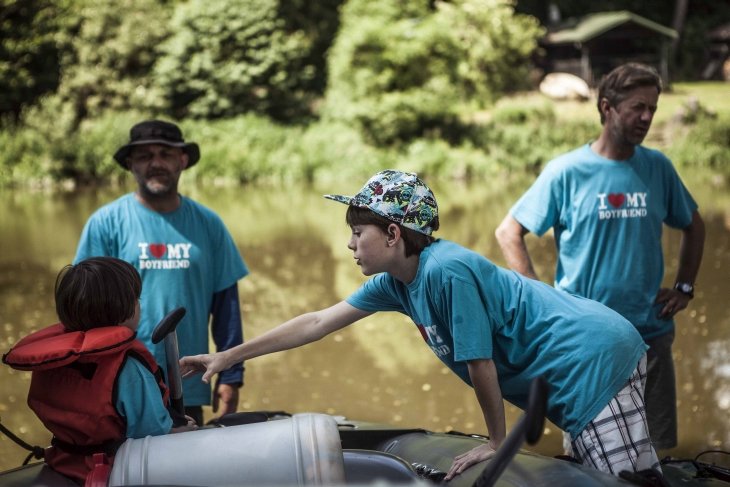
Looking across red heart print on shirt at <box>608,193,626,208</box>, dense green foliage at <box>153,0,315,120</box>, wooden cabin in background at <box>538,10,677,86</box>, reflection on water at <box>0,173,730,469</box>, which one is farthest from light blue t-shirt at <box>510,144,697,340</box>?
wooden cabin in background at <box>538,10,677,86</box>

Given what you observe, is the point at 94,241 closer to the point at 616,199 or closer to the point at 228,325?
the point at 228,325

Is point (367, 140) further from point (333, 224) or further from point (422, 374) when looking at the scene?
point (422, 374)

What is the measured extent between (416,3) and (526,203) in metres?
29.4

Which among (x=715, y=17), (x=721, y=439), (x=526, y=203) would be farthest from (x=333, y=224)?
(x=715, y=17)

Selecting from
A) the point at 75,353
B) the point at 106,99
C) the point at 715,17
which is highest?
the point at 715,17

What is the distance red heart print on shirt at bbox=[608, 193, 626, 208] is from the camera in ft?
12.1

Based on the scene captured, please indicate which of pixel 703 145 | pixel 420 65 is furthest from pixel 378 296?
pixel 420 65

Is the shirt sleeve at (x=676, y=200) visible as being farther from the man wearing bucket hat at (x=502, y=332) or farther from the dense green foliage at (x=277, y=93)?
the dense green foliage at (x=277, y=93)

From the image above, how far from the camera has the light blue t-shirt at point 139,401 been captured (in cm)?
239

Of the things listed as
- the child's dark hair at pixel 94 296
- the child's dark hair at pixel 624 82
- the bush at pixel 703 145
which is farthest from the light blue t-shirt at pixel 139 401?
the bush at pixel 703 145

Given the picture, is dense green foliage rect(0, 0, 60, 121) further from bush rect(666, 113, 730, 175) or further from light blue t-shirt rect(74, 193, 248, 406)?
light blue t-shirt rect(74, 193, 248, 406)

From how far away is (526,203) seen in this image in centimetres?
384

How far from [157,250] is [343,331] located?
483 cm

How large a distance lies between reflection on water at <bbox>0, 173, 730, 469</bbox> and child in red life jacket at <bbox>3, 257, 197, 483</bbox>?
3203 millimetres
